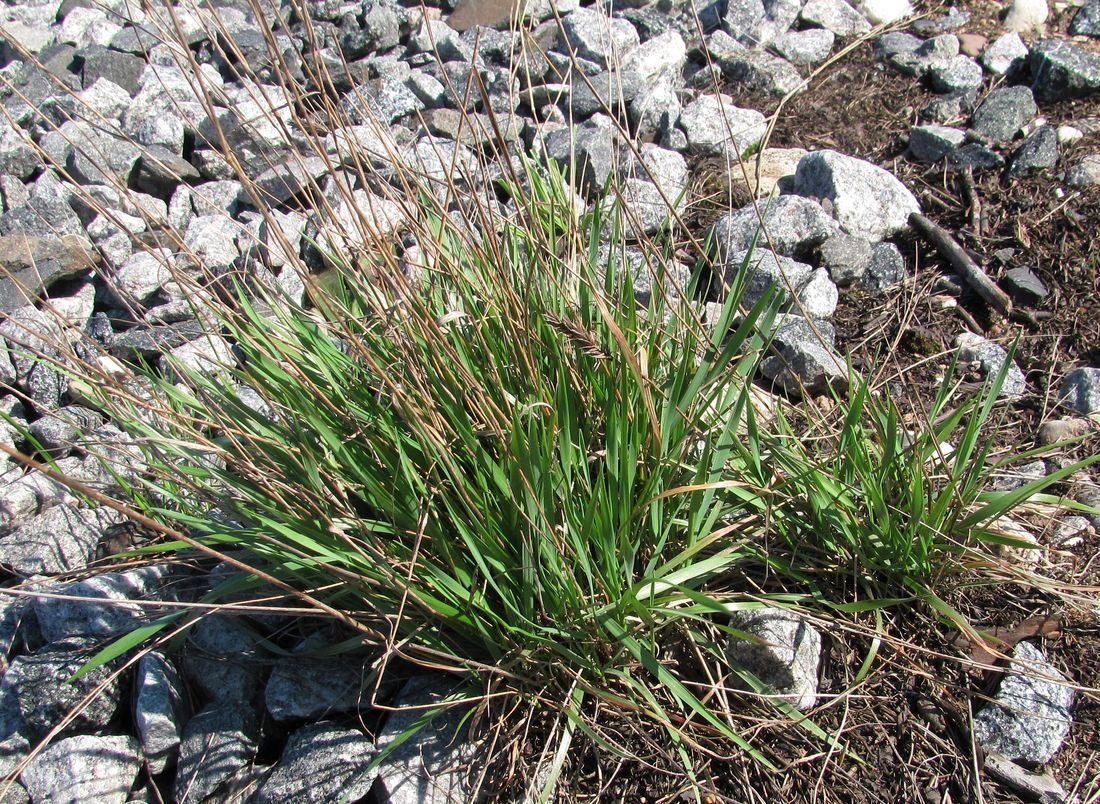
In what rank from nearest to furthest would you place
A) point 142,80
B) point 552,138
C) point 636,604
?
point 636,604, point 552,138, point 142,80

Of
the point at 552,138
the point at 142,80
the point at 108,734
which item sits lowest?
the point at 108,734

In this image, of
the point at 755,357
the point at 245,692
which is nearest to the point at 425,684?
the point at 245,692

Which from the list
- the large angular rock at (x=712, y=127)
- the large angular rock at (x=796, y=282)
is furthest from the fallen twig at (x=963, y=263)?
the large angular rock at (x=712, y=127)

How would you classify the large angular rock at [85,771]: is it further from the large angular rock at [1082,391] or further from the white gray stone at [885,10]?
the white gray stone at [885,10]

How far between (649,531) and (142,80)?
303cm

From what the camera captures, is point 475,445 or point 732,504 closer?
point 475,445

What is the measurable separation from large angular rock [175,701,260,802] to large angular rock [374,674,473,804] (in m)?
0.27

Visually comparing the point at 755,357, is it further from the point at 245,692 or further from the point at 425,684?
the point at 245,692

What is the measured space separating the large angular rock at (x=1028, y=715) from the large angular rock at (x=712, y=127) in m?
1.94

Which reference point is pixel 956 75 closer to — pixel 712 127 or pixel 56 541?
pixel 712 127

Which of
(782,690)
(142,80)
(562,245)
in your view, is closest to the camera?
(782,690)

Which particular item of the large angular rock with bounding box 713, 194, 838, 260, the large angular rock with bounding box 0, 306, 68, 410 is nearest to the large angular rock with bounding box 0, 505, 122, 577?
the large angular rock with bounding box 0, 306, 68, 410

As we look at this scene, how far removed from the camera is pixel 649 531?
1660 mm

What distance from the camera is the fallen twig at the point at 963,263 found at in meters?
2.36
